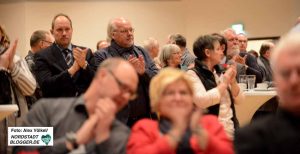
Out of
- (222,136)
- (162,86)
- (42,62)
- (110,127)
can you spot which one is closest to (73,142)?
(110,127)

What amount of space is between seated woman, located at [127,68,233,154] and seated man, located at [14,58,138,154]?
0.24ft

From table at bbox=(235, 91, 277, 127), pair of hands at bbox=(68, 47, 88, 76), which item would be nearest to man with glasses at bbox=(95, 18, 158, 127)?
pair of hands at bbox=(68, 47, 88, 76)

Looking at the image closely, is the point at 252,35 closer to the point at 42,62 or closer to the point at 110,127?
the point at 42,62

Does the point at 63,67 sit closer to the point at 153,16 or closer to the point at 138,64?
the point at 138,64

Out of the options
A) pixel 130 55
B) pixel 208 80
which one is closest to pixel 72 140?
pixel 208 80

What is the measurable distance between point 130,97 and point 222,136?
0.36 metres

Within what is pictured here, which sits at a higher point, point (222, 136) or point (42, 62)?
point (42, 62)

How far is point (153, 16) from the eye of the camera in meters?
9.02

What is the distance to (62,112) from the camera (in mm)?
1813

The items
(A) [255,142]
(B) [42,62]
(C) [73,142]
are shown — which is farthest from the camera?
(B) [42,62]

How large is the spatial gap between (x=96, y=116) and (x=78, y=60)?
5.14 ft

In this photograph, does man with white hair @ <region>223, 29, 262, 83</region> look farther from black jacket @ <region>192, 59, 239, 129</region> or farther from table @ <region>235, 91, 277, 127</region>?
black jacket @ <region>192, 59, 239, 129</region>

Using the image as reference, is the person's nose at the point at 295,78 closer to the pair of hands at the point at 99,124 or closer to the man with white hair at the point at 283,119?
the man with white hair at the point at 283,119

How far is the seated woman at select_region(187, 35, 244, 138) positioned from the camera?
9.78ft
